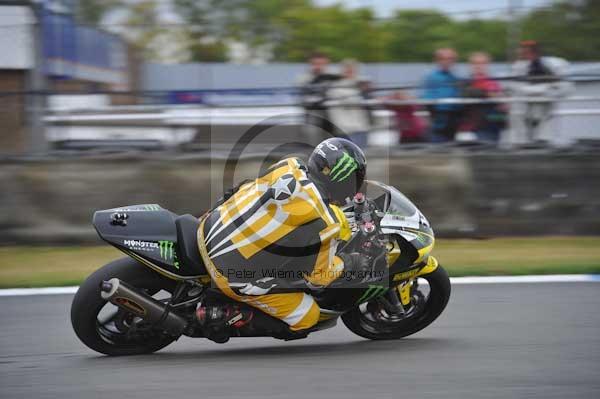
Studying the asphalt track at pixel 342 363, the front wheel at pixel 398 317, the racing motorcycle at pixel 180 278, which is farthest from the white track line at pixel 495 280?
the racing motorcycle at pixel 180 278

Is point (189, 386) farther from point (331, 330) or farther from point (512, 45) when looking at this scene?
point (512, 45)

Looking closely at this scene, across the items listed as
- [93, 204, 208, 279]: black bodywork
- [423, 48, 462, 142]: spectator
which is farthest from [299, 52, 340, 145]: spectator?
[93, 204, 208, 279]: black bodywork

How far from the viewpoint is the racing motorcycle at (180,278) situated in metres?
4.75

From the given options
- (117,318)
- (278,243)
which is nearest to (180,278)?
(117,318)

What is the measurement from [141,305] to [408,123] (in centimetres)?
501

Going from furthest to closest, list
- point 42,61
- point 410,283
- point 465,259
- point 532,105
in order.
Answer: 1. point 42,61
2. point 532,105
3. point 465,259
4. point 410,283

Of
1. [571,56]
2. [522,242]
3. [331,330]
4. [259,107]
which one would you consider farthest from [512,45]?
[331,330]

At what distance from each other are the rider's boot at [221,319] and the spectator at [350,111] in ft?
13.8

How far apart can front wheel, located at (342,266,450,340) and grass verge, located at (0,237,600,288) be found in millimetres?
2130

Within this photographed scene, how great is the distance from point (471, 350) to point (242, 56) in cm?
652

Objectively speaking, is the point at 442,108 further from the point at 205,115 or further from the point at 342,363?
the point at 342,363

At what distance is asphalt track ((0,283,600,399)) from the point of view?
4391 millimetres

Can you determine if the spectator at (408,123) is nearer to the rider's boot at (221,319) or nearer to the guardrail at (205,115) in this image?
the guardrail at (205,115)

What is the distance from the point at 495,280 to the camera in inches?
278
